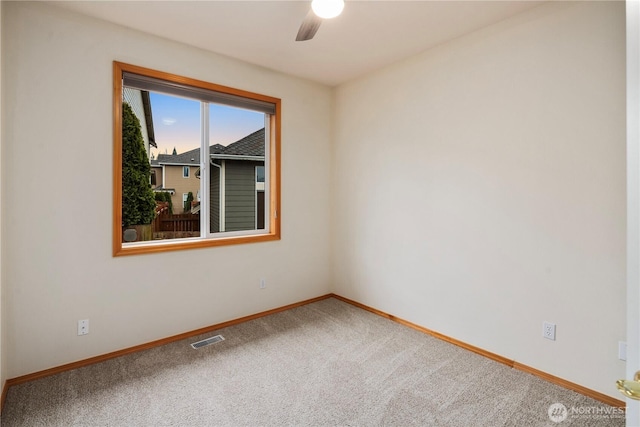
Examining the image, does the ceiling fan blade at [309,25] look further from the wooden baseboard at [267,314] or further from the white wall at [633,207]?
the wooden baseboard at [267,314]

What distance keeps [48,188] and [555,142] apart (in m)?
3.49

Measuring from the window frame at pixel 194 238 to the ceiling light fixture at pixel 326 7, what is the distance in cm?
147

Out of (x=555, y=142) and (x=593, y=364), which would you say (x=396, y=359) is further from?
(x=555, y=142)

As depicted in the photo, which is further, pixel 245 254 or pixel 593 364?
pixel 245 254

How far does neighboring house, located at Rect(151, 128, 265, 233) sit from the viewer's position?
9.72 feet

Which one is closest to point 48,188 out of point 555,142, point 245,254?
→ point 245,254

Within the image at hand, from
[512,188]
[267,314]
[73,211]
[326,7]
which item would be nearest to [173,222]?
[73,211]

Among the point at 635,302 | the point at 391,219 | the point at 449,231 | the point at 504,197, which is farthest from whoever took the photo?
the point at 391,219

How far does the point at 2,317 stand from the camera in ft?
6.64

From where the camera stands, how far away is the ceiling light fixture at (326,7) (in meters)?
1.81

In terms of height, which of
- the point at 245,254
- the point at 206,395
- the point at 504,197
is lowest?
the point at 206,395

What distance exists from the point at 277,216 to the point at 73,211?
1761mm

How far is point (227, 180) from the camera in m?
3.38

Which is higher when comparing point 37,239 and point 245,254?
point 37,239
